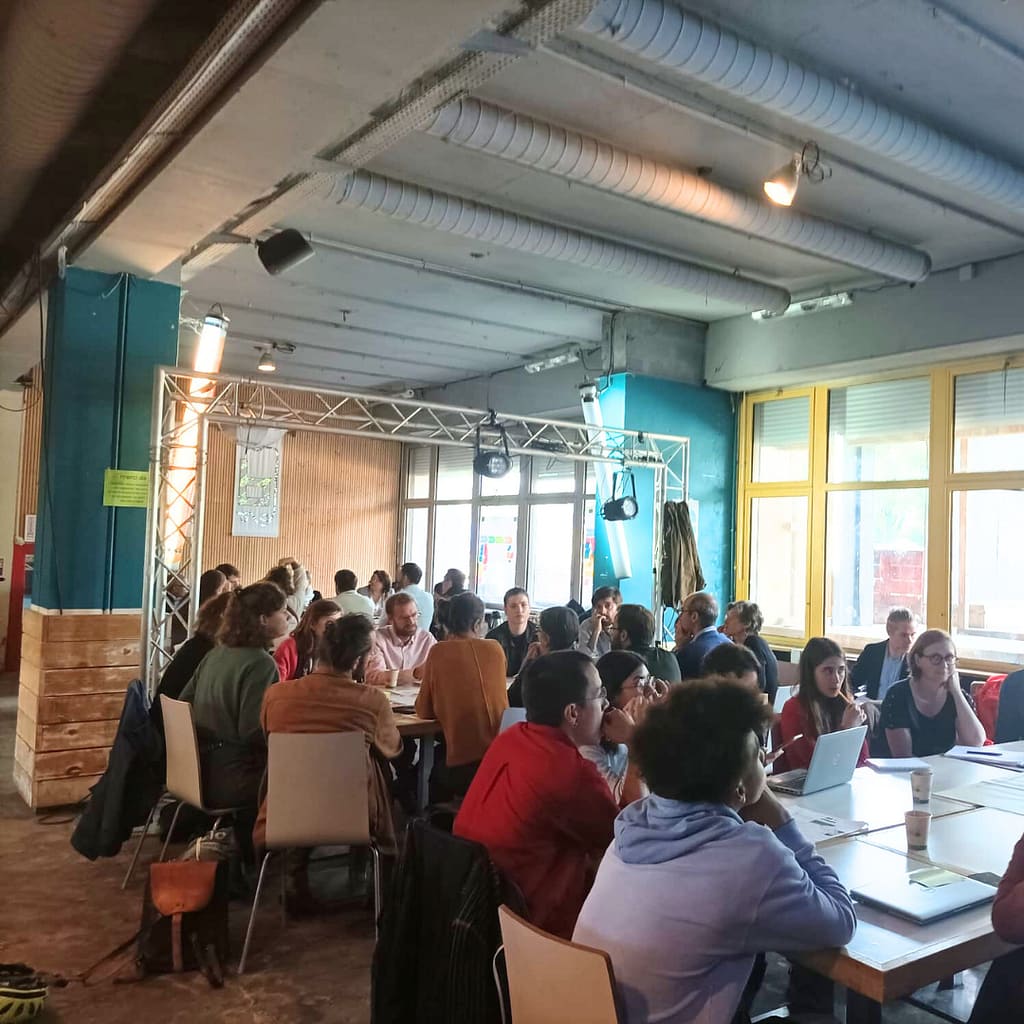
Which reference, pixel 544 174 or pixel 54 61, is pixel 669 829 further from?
pixel 544 174

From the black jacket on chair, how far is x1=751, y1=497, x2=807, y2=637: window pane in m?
2.73

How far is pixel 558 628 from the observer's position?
5.00 metres

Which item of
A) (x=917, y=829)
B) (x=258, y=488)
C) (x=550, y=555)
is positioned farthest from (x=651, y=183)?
(x=258, y=488)

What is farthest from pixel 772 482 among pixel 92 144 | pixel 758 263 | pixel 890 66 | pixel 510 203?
pixel 92 144

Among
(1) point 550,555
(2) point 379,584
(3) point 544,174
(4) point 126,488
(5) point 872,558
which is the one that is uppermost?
(3) point 544,174

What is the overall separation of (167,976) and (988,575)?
6.29 m

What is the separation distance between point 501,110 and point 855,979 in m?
4.08

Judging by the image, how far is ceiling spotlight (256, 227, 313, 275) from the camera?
5.61 metres

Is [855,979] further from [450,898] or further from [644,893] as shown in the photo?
[450,898]

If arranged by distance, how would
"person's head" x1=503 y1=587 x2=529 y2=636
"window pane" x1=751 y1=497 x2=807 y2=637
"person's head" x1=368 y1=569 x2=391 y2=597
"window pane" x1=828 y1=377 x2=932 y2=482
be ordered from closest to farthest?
1. "person's head" x1=503 y1=587 x2=529 y2=636
2. "window pane" x1=828 y1=377 x2=932 y2=482
3. "window pane" x1=751 y1=497 x2=807 y2=637
4. "person's head" x1=368 y1=569 x2=391 y2=597

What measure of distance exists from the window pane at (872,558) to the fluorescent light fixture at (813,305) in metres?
1.62

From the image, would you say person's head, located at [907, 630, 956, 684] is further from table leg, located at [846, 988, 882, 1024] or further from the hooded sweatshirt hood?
the hooded sweatshirt hood

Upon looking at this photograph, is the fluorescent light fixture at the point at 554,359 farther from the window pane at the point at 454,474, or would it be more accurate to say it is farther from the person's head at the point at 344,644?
the person's head at the point at 344,644

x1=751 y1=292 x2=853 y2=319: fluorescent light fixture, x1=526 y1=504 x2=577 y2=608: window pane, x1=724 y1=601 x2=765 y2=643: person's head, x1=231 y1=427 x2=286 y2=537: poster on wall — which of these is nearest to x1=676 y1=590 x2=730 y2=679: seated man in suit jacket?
x1=724 y1=601 x2=765 y2=643: person's head
